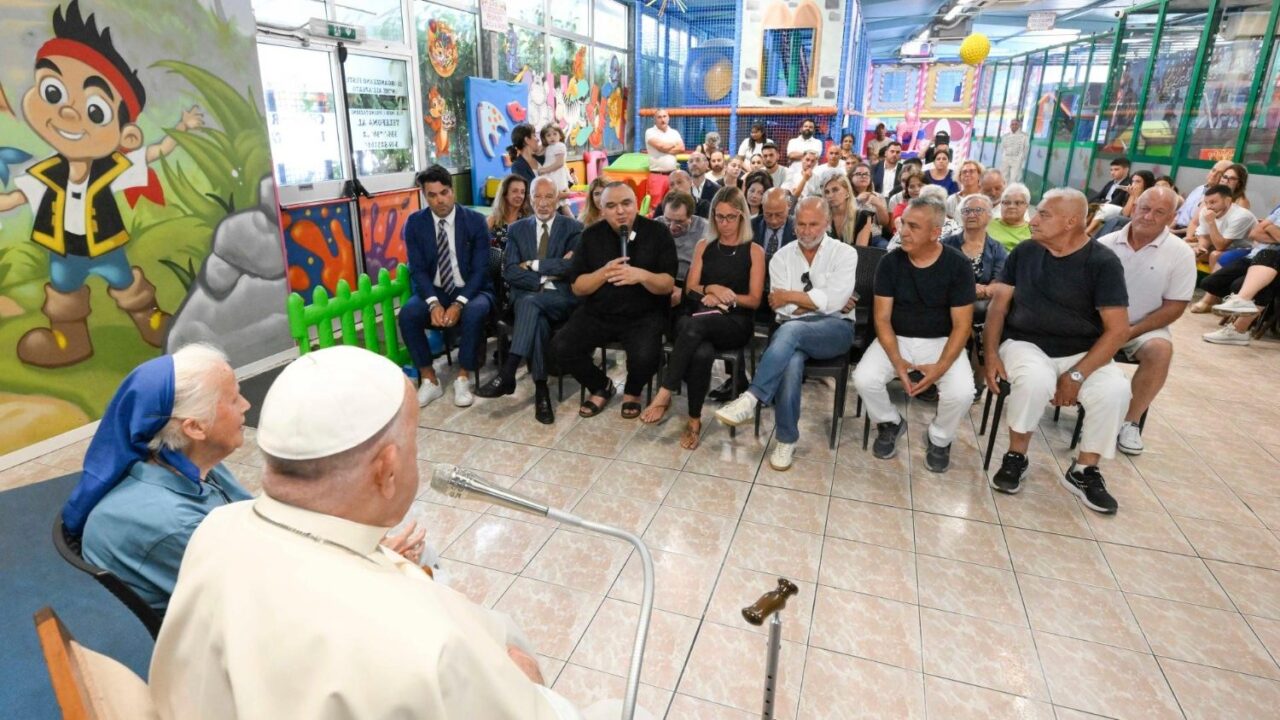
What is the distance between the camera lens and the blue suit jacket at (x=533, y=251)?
404cm

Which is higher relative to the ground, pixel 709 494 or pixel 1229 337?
pixel 1229 337

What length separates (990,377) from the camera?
3303 mm

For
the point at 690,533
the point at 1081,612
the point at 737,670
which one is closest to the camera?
the point at 737,670

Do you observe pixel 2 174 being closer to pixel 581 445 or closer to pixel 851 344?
pixel 581 445

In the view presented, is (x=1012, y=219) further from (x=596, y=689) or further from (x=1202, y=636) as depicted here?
(x=596, y=689)

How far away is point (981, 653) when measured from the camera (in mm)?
2150

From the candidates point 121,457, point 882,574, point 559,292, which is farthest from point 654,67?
point 121,457

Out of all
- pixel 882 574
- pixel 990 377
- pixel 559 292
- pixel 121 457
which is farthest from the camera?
pixel 559 292

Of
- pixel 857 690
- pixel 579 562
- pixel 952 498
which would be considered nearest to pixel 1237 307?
pixel 952 498

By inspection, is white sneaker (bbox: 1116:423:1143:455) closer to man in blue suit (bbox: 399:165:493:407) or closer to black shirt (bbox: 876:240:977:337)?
black shirt (bbox: 876:240:977:337)

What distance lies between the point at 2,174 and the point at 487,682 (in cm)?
353

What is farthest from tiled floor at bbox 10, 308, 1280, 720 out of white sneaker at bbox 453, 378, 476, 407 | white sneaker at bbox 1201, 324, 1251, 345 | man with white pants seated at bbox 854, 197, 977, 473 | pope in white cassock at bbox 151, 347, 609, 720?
white sneaker at bbox 1201, 324, 1251, 345

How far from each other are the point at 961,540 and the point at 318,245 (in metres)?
4.78

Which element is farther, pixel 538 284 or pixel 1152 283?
pixel 538 284
